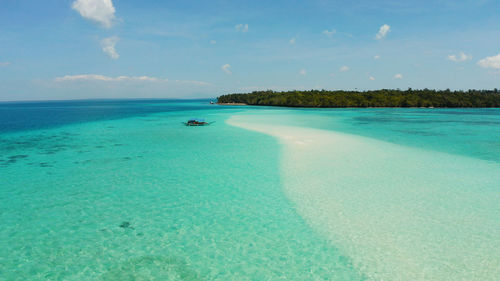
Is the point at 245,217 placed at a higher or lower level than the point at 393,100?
lower

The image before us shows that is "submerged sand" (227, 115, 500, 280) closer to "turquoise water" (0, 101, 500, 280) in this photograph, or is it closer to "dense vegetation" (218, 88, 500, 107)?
"turquoise water" (0, 101, 500, 280)

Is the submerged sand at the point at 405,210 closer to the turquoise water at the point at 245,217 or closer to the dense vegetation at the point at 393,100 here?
the turquoise water at the point at 245,217

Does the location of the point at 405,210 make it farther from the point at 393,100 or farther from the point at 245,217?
the point at 393,100

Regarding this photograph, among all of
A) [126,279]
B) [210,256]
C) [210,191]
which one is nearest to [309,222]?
[210,256]

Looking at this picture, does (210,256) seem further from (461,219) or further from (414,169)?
(414,169)

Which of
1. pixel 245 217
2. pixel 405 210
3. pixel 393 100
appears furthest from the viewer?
pixel 393 100

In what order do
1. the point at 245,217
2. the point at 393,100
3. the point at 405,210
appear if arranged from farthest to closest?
1. the point at 393,100
2. the point at 405,210
3. the point at 245,217

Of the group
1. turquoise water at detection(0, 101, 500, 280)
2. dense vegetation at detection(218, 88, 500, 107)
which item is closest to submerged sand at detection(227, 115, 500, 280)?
turquoise water at detection(0, 101, 500, 280)

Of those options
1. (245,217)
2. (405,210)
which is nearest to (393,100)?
(405,210)

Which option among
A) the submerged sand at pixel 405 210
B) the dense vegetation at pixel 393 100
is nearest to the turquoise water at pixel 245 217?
the submerged sand at pixel 405 210
